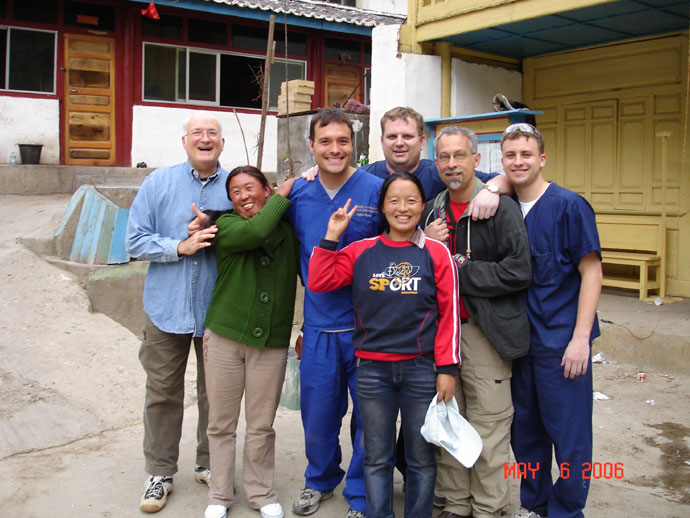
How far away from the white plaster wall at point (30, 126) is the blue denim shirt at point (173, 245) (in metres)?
8.39

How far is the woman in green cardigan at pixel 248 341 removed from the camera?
11.0ft

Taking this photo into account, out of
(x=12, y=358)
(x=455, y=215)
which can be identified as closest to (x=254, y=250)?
(x=455, y=215)

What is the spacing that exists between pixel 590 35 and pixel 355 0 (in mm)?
9173

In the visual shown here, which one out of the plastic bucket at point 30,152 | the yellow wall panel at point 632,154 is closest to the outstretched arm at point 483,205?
the yellow wall panel at point 632,154

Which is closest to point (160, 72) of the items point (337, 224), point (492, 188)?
point (337, 224)

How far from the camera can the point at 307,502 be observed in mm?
3459

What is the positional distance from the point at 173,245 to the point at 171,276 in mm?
187

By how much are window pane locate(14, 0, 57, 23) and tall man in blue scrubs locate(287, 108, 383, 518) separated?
30.9 feet

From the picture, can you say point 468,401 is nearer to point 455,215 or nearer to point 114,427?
point 455,215

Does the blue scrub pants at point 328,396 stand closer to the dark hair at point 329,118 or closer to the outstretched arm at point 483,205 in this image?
the outstretched arm at point 483,205

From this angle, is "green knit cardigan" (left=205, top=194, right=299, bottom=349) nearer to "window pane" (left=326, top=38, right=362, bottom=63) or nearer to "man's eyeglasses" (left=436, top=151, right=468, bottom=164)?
"man's eyeglasses" (left=436, top=151, right=468, bottom=164)

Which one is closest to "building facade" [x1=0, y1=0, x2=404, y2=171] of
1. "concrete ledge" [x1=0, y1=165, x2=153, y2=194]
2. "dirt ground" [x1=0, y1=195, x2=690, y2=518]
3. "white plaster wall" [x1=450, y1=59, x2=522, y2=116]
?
"concrete ledge" [x1=0, y1=165, x2=153, y2=194]

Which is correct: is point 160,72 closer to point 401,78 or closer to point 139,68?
point 139,68

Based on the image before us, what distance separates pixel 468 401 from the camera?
326cm
